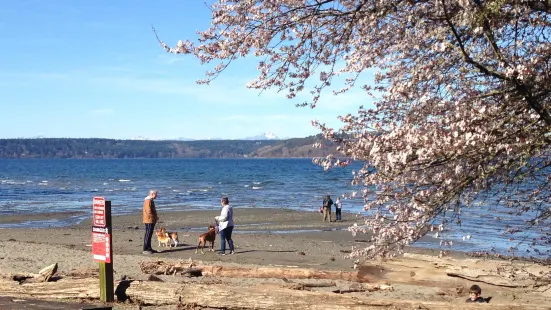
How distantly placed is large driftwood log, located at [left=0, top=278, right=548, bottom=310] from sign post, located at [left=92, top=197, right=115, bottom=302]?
0.22 m

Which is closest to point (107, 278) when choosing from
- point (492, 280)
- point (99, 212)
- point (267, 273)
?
point (99, 212)

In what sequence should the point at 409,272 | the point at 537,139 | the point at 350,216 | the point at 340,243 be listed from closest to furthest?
the point at 537,139 < the point at 409,272 < the point at 340,243 < the point at 350,216

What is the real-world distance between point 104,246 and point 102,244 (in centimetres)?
6

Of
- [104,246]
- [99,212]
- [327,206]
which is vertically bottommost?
[327,206]

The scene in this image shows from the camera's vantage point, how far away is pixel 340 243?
84.7ft

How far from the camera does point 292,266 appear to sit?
54.2ft

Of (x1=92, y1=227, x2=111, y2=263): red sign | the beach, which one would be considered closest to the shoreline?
the beach

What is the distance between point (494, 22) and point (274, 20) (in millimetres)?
2319

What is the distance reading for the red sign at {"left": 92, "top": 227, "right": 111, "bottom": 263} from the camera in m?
9.71

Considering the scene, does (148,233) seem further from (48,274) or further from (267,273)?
(48,274)

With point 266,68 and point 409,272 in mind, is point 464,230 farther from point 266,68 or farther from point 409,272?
point 266,68

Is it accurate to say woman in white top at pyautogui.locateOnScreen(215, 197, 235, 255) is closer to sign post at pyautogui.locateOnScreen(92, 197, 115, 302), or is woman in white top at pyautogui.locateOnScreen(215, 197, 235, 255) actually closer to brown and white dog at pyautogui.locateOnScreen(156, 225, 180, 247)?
brown and white dog at pyautogui.locateOnScreen(156, 225, 180, 247)

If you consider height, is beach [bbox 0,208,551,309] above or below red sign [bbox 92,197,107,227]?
below

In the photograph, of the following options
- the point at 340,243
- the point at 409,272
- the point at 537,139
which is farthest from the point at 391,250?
the point at 340,243
